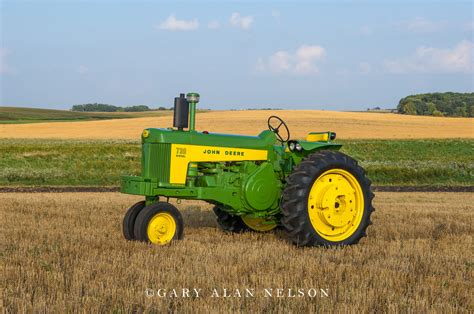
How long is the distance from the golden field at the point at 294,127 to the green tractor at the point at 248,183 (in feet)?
105

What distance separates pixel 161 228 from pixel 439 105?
75.4 meters

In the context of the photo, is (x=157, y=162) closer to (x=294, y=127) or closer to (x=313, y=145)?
(x=313, y=145)

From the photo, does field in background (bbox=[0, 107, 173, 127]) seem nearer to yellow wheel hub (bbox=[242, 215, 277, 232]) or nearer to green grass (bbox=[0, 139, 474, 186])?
green grass (bbox=[0, 139, 474, 186])

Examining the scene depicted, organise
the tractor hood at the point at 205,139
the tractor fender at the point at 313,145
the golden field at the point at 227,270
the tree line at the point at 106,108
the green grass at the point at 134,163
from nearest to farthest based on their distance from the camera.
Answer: the golden field at the point at 227,270 → the tractor hood at the point at 205,139 → the tractor fender at the point at 313,145 → the green grass at the point at 134,163 → the tree line at the point at 106,108

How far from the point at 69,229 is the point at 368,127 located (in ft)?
131

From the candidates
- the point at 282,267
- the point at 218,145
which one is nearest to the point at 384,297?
the point at 282,267

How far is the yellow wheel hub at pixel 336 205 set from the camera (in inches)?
311

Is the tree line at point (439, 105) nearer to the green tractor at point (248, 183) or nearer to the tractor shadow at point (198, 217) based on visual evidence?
the tractor shadow at point (198, 217)

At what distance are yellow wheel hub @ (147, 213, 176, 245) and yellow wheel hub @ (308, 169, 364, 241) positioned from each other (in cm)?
181

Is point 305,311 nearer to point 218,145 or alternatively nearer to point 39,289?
point 39,289

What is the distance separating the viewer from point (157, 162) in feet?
25.6

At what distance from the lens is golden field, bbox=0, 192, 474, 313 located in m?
4.90

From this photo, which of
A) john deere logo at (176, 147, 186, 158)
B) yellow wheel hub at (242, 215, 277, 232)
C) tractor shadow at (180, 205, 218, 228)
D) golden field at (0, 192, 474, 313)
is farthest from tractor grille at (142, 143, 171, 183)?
tractor shadow at (180, 205, 218, 228)

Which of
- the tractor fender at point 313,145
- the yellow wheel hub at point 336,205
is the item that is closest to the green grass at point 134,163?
the tractor fender at point 313,145
